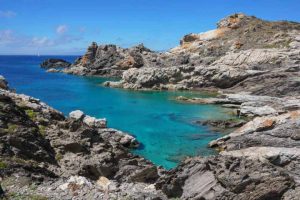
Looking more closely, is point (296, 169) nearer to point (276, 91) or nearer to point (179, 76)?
point (276, 91)

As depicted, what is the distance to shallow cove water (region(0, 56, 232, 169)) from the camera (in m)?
49.8

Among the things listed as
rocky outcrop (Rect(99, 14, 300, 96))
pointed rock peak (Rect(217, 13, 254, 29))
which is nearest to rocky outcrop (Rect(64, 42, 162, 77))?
rocky outcrop (Rect(99, 14, 300, 96))

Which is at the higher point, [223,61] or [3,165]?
[223,61]

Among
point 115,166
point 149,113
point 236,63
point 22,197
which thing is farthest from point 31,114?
point 236,63

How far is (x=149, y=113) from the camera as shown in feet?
246

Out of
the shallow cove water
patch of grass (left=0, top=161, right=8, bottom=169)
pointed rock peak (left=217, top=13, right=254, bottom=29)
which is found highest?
pointed rock peak (left=217, top=13, right=254, bottom=29)

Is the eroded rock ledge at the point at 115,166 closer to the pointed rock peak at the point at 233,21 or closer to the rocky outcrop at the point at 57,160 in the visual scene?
the rocky outcrop at the point at 57,160

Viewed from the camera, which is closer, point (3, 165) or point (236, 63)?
point (3, 165)

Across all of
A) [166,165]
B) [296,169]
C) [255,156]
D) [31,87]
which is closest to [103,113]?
[166,165]

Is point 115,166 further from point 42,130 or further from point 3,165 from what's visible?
point 3,165

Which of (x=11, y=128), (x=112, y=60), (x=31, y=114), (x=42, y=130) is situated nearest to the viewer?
(x=11, y=128)

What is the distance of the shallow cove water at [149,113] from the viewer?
49781mm

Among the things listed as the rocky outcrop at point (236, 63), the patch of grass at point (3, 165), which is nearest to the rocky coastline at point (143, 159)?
the patch of grass at point (3, 165)

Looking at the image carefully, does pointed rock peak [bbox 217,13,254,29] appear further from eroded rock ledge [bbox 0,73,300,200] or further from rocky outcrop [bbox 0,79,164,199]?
rocky outcrop [bbox 0,79,164,199]
